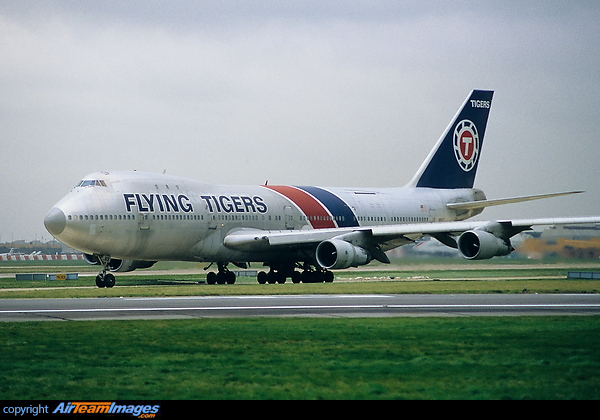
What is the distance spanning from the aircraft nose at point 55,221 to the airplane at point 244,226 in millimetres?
40

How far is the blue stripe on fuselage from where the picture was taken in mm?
46656

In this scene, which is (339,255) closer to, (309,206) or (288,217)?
(288,217)

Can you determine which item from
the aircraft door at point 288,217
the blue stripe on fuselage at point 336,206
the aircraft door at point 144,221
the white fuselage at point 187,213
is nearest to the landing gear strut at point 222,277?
the white fuselage at point 187,213

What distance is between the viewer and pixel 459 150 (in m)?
55.6

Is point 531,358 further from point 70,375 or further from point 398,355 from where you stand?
point 70,375

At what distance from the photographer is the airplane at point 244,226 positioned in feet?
120

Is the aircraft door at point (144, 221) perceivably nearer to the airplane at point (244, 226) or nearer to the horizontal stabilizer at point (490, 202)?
the airplane at point (244, 226)

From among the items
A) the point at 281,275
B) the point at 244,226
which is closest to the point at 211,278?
the point at 244,226

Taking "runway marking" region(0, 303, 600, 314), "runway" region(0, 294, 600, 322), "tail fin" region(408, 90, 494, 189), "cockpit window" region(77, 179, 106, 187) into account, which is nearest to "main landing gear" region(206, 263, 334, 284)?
"cockpit window" region(77, 179, 106, 187)
